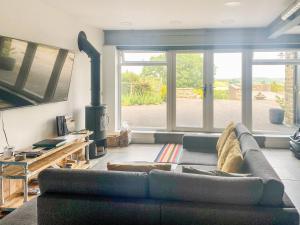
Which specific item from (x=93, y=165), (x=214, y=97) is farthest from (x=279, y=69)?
(x=93, y=165)

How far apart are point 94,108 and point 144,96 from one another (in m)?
2.00

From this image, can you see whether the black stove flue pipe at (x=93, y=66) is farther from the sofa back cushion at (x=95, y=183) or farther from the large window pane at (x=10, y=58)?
Result: the sofa back cushion at (x=95, y=183)

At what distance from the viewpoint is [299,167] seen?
4.94 m

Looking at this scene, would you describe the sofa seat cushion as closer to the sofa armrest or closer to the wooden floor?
the sofa armrest

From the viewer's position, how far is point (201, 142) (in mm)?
4375

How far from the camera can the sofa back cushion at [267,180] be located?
1.79 meters

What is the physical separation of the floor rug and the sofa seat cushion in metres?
1.18

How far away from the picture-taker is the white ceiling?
4328mm

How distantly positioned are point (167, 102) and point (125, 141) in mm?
1320

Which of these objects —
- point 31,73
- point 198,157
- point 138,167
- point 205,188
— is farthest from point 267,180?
point 31,73

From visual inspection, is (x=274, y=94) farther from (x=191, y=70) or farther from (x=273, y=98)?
(x=191, y=70)

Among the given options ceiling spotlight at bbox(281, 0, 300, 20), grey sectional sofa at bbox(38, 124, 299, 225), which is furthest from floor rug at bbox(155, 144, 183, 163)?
grey sectional sofa at bbox(38, 124, 299, 225)

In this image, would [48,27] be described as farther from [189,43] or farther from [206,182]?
[206,182]

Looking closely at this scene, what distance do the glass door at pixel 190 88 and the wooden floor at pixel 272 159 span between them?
3.23 feet
